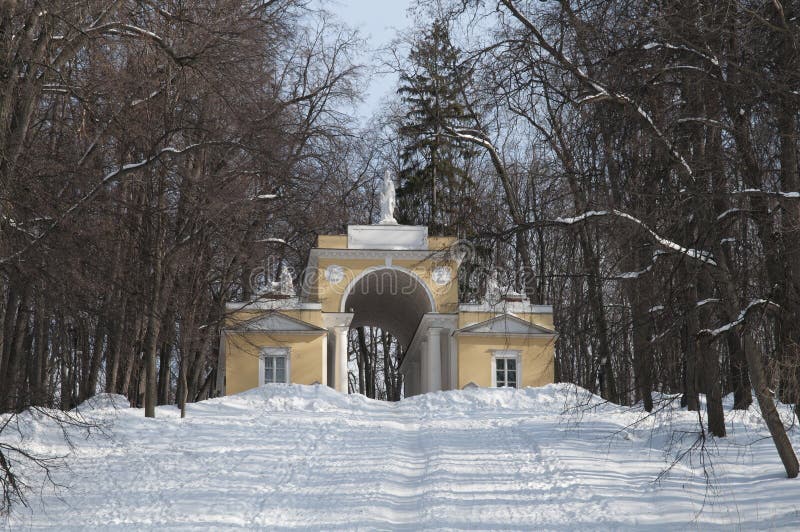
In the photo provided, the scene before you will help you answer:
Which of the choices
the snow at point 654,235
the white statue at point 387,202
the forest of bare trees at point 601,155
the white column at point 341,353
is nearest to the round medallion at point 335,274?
the white column at point 341,353

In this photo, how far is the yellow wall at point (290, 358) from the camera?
29.2 metres

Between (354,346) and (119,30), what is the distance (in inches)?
1398

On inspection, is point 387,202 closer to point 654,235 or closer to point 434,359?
point 434,359

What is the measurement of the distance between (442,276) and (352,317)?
120 inches

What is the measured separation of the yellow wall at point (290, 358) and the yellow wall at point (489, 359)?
424cm

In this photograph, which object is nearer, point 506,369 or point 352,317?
point 506,369

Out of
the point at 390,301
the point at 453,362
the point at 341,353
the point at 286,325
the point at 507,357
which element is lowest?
the point at 453,362

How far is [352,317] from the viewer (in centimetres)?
3058

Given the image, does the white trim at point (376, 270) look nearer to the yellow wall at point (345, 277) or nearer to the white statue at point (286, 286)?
the yellow wall at point (345, 277)

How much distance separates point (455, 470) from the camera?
14.2 m

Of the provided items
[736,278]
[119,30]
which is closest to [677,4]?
[736,278]

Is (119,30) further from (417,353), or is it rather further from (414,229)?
(417,353)

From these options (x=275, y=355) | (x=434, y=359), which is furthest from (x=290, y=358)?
(x=434, y=359)

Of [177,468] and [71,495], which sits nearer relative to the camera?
[71,495]
